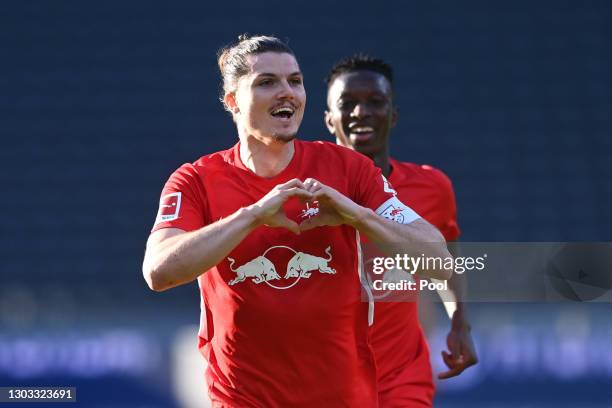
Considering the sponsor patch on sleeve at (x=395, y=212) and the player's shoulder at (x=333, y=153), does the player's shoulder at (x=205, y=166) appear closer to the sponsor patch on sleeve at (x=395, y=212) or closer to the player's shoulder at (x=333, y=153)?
the player's shoulder at (x=333, y=153)

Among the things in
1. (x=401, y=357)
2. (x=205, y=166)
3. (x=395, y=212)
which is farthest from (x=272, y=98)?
(x=401, y=357)

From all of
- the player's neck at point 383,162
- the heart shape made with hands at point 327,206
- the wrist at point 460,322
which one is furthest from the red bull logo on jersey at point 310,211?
the wrist at point 460,322

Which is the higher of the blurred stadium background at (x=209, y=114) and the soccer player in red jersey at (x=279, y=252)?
the blurred stadium background at (x=209, y=114)

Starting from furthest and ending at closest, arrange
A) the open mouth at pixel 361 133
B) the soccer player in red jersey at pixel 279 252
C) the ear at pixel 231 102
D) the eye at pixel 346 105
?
1. the eye at pixel 346 105
2. the open mouth at pixel 361 133
3. the ear at pixel 231 102
4. the soccer player in red jersey at pixel 279 252

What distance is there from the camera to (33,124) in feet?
34.9

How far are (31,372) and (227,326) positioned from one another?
533 centimetres

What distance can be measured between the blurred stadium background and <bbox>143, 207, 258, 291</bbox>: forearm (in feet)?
20.4

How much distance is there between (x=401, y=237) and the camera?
3348 mm

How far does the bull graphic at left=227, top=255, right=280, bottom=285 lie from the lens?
350 centimetres

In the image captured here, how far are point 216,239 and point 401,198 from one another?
6.51 feet

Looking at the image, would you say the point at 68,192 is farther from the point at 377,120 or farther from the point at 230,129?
the point at 377,120

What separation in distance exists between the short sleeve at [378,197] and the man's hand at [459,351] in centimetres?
166

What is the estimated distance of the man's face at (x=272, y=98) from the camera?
11.9 feet

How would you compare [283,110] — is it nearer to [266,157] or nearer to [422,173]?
[266,157]
